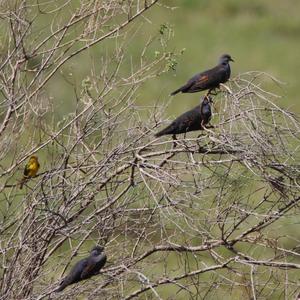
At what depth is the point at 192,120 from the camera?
9.34 m

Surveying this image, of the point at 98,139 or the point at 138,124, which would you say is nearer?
the point at 138,124

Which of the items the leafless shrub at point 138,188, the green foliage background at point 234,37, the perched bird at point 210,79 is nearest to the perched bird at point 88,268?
the leafless shrub at point 138,188

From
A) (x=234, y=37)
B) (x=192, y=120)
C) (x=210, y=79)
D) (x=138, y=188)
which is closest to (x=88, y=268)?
(x=138, y=188)

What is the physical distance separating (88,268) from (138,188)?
1.21m

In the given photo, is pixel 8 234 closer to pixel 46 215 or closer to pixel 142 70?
pixel 46 215

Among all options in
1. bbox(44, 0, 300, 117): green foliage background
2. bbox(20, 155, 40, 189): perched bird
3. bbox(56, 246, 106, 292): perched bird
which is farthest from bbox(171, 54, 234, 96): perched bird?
bbox(44, 0, 300, 117): green foliage background

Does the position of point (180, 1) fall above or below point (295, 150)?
Answer: above

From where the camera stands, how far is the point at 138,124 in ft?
32.4

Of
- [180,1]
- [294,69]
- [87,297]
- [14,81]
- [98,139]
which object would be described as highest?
[180,1]

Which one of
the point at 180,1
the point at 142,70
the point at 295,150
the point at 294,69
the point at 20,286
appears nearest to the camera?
the point at 295,150

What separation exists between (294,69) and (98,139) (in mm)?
17648

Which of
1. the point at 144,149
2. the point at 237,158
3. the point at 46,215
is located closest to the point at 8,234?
the point at 46,215

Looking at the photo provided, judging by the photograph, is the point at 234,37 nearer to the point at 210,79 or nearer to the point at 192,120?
the point at 210,79

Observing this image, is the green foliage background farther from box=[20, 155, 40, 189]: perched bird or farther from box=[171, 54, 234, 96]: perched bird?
box=[171, 54, 234, 96]: perched bird
